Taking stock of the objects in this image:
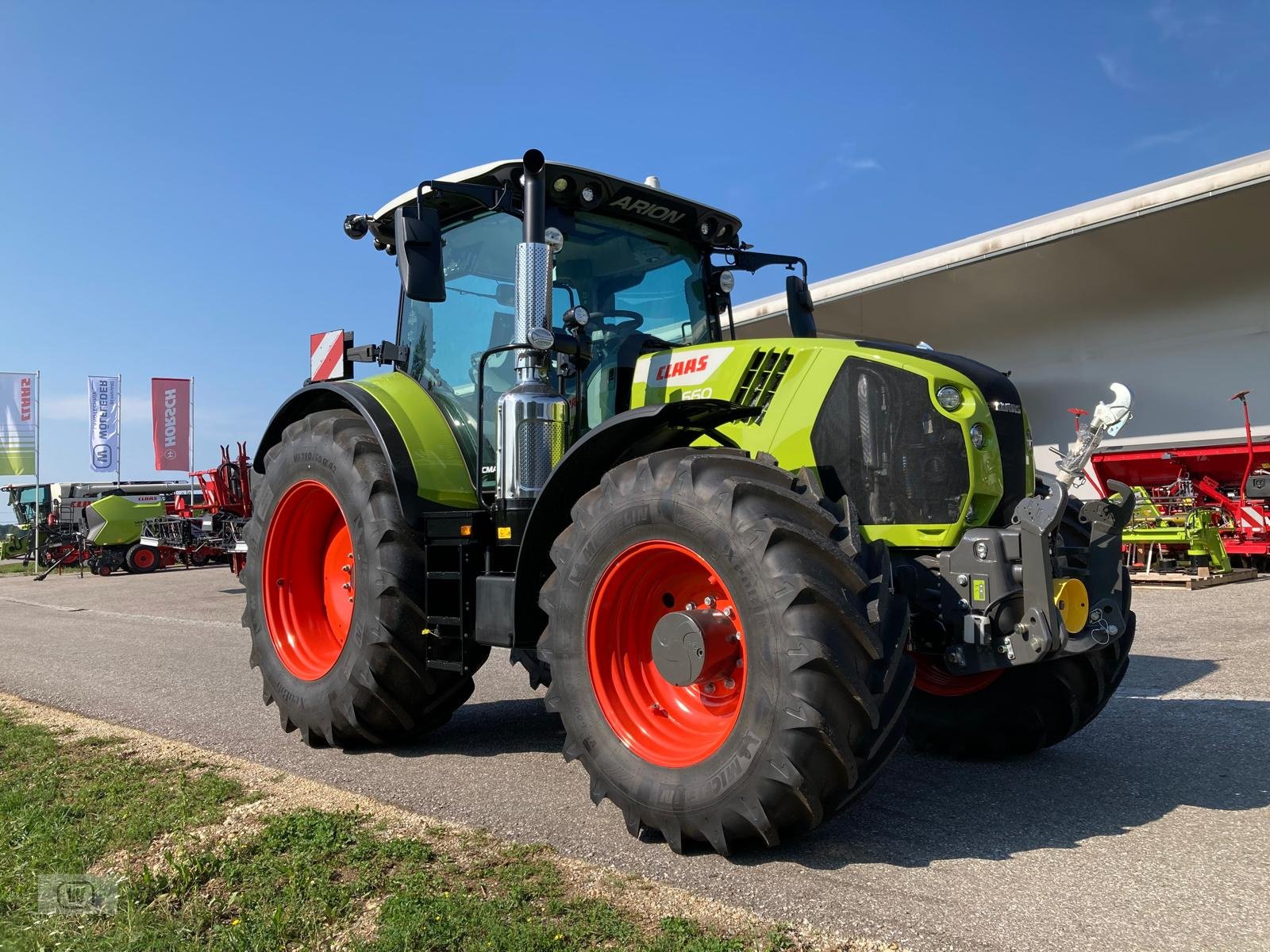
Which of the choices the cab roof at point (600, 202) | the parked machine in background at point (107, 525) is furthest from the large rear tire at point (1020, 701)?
the parked machine in background at point (107, 525)

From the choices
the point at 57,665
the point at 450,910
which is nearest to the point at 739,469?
the point at 450,910

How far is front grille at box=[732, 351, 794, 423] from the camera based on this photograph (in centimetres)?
397

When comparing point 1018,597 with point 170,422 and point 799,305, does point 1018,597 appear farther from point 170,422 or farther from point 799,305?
point 170,422

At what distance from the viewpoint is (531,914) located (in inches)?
107

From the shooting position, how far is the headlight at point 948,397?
12.2 feet

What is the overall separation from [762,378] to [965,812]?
183cm

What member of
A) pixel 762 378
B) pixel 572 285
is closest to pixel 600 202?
pixel 572 285

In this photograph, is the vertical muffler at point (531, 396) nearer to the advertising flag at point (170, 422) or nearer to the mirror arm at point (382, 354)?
the mirror arm at point (382, 354)

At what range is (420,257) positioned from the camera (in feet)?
13.5

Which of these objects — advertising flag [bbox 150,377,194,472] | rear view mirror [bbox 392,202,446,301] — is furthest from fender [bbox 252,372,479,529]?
advertising flag [bbox 150,377,194,472]

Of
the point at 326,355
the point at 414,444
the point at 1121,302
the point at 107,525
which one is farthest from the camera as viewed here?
the point at 107,525

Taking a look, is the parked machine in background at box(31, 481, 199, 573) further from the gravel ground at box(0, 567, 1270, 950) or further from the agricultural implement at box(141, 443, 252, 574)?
the gravel ground at box(0, 567, 1270, 950)

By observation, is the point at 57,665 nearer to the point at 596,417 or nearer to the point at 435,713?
the point at 435,713

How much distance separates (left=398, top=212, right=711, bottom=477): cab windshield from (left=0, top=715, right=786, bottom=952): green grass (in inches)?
78.8
